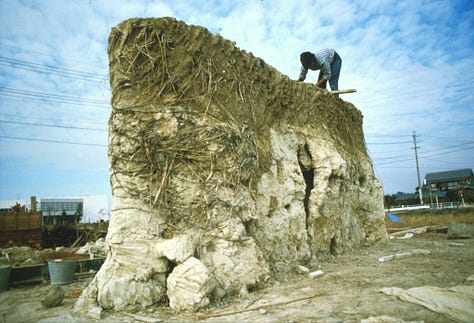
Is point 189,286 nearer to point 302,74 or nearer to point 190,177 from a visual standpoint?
point 190,177

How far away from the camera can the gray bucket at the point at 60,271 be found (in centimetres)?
644

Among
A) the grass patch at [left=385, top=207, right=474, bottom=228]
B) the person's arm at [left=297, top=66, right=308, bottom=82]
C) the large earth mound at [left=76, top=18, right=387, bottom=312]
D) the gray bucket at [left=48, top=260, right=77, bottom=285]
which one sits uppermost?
the person's arm at [left=297, top=66, right=308, bottom=82]

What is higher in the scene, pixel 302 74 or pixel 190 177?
pixel 302 74

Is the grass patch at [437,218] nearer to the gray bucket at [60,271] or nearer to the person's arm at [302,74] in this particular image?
the person's arm at [302,74]

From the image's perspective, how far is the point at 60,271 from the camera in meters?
6.48

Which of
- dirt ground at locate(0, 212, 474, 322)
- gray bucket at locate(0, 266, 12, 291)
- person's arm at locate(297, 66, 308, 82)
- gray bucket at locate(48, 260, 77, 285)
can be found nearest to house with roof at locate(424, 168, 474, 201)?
person's arm at locate(297, 66, 308, 82)

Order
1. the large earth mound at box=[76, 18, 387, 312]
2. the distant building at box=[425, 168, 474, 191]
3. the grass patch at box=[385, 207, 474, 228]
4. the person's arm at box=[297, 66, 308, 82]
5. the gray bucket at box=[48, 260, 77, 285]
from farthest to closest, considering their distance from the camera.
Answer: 1. the distant building at box=[425, 168, 474, 191]
2. the grass patch at box=[385, 207, 474, 228]
3. the person's arm at box=[297, 66, 308, 82]
4. the gray bucket at box=[48, 260, 77, 285]
5. the large earth mound at box=[76, 18, 387, 312]

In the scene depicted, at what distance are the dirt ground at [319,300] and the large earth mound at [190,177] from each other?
257mm

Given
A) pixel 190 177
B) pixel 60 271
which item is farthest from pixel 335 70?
pixel 60 271

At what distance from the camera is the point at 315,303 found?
13.3 feet

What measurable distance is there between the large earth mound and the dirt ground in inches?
10.1

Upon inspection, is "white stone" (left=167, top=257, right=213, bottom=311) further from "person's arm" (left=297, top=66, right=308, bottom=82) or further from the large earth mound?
"person's arm" (left=297, top=66, right=308, bottom=82)

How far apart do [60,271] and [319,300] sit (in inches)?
203

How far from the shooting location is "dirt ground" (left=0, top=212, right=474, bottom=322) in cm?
362
